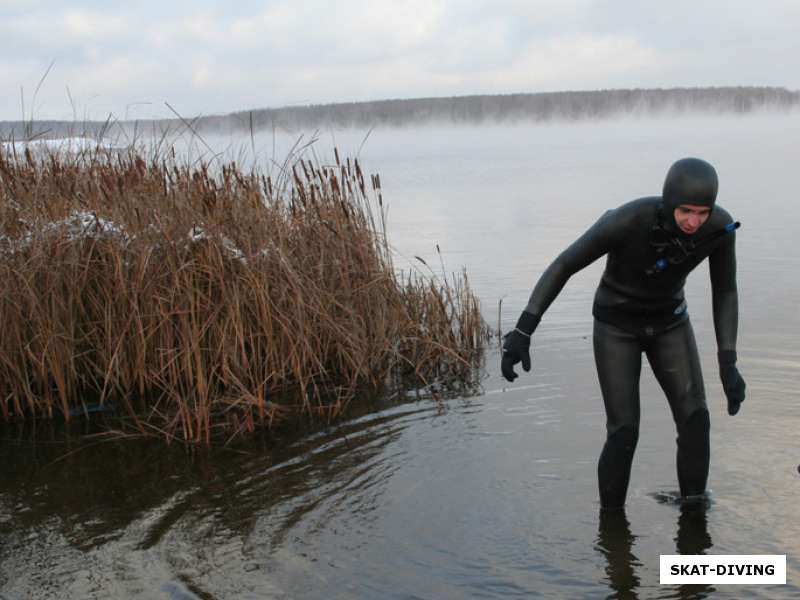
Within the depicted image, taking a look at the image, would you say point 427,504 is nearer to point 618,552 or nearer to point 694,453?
point 618,552

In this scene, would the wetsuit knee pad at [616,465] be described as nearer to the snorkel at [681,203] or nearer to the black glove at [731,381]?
the black glove at [731,381]

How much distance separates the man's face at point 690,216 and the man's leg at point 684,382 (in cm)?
71

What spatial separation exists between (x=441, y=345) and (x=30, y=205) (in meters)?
3.55

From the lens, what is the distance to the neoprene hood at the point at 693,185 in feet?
14.8

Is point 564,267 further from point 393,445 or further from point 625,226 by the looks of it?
point 393,445

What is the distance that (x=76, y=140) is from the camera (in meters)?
9.80

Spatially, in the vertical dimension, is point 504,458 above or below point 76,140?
below

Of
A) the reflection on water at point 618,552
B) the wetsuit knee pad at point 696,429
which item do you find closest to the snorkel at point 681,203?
the wetsuit knee pad at point 696,429

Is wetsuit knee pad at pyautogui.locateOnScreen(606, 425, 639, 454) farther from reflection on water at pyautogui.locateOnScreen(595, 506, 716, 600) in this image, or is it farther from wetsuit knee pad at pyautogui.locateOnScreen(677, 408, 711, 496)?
reflection on water at pyautogui.locateOnScreen(595, 506, 716, 600)

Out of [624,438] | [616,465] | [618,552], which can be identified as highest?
[624,438]

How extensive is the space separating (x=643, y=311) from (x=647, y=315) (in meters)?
0.04

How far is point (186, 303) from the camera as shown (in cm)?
729

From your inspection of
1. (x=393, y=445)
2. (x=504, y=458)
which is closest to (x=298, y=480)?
(x=393, y=445)

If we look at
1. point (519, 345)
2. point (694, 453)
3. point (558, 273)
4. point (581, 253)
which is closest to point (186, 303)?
point (519, 345)
